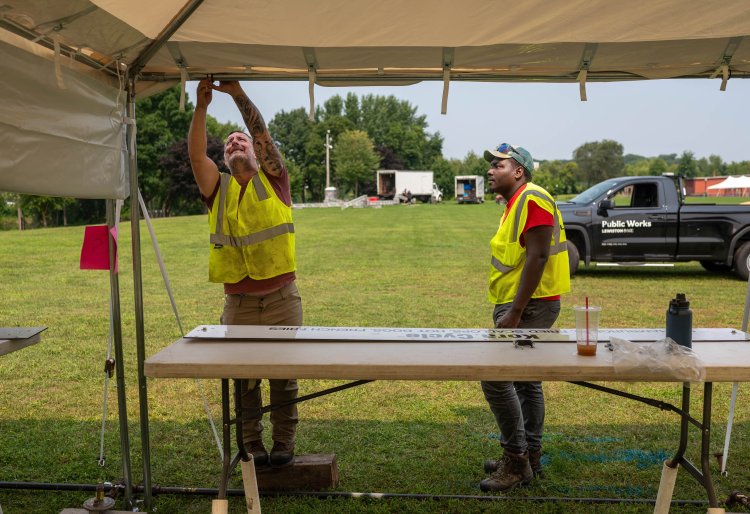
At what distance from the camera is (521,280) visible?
3.50 metres

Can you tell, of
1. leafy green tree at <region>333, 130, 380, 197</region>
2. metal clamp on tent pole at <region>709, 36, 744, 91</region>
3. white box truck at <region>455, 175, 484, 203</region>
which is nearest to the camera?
metal clamp on tent pole at <region>709, 36, 744, 91</region>

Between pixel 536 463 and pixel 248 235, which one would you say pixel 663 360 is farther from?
pixel 248 235

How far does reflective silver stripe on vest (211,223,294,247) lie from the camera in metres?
3.66

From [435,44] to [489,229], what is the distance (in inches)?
923

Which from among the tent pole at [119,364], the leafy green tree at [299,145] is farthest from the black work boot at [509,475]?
the leafy green tree at [299,145]

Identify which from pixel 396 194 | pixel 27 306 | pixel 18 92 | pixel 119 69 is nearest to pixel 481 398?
pixel 119 69

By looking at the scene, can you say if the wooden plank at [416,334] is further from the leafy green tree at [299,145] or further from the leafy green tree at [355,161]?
the leafy green tree at [299,145]

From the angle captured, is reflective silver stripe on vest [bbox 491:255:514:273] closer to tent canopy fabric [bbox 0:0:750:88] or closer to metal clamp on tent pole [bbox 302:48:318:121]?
tent canopy fabric [bbox 0:0:750:88]

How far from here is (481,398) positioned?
5668 millimetres

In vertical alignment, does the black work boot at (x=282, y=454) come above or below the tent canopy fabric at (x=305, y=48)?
below

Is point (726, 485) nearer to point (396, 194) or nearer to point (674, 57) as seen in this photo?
point (674, 57)

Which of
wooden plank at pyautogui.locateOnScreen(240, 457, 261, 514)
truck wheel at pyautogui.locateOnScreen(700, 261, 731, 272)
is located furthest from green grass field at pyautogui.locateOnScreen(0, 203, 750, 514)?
truck wheel at pyautogui.locateOnScreen(700, 261, 731, 272)

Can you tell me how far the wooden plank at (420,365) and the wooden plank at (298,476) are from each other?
1147 millimetres

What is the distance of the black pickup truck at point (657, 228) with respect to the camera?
12.2 m
